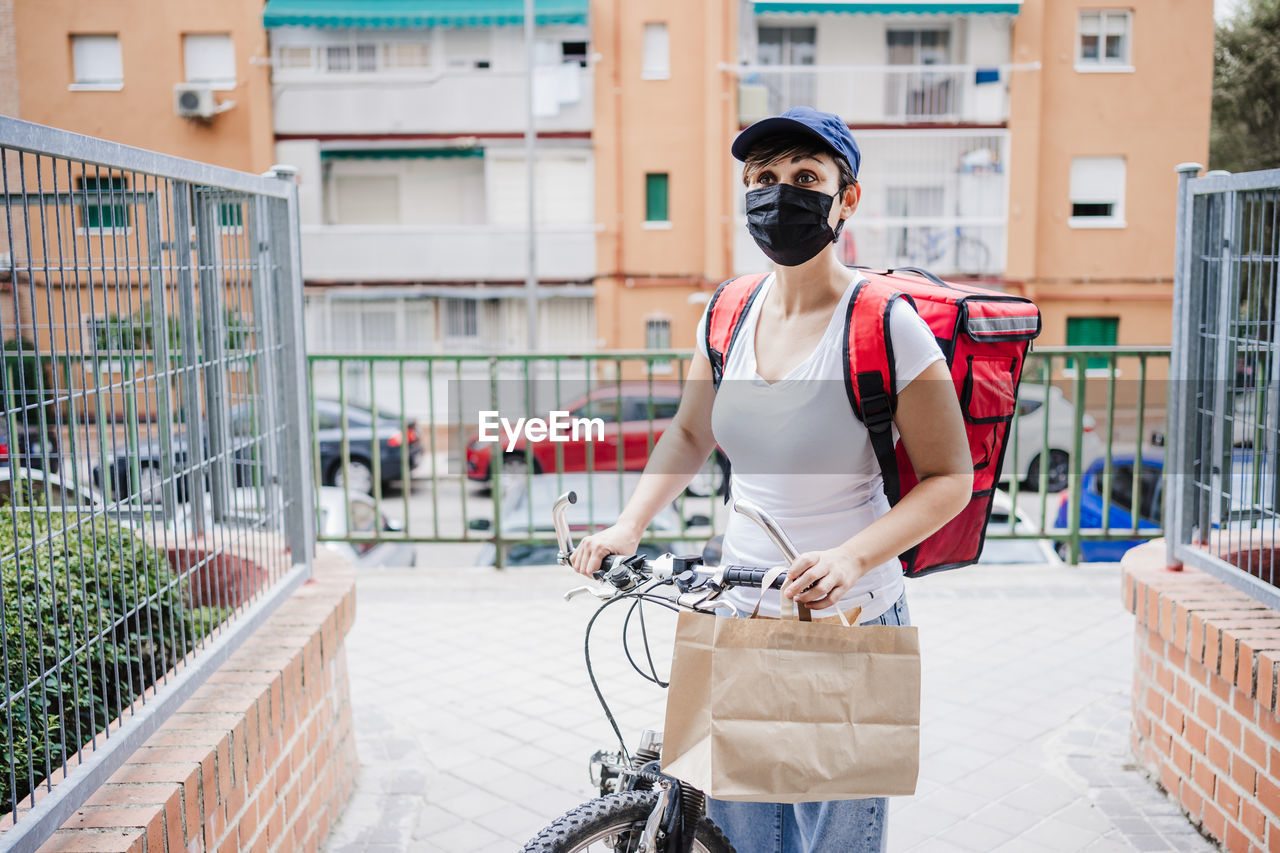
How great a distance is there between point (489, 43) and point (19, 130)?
19.7m

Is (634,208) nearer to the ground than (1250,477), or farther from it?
farther from it

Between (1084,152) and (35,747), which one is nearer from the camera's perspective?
(35,747)

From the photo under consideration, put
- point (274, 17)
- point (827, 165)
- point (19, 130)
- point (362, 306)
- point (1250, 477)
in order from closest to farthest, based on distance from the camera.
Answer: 1. point (19, 130)
2. point (827, 165)
3. point (1250, 477)
4. point (274, 17)
5. point (362, 306)

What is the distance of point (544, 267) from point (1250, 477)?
17.8 meters

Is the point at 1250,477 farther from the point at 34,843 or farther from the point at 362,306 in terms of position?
the point at 362,306

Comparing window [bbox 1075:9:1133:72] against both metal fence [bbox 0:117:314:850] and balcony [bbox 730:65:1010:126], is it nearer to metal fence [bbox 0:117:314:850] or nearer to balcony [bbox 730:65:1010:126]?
balcony [bbox 730:65:1010:126]

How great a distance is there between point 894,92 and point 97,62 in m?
13.5

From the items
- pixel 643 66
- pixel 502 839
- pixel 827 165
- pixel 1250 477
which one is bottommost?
pixel 502 839

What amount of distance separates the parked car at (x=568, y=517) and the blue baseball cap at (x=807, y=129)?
4081mm

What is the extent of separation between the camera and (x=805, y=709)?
1707 millimetres

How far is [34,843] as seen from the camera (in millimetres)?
1840

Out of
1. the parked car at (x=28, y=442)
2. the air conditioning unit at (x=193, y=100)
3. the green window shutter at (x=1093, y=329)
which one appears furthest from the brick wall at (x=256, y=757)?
the green window shutter at (x=1093, y=329)

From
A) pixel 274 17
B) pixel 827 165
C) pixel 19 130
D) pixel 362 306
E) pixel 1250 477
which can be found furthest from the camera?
pixel 362 306

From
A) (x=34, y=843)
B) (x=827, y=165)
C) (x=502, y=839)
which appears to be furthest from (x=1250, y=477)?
(x=34, y=843)
